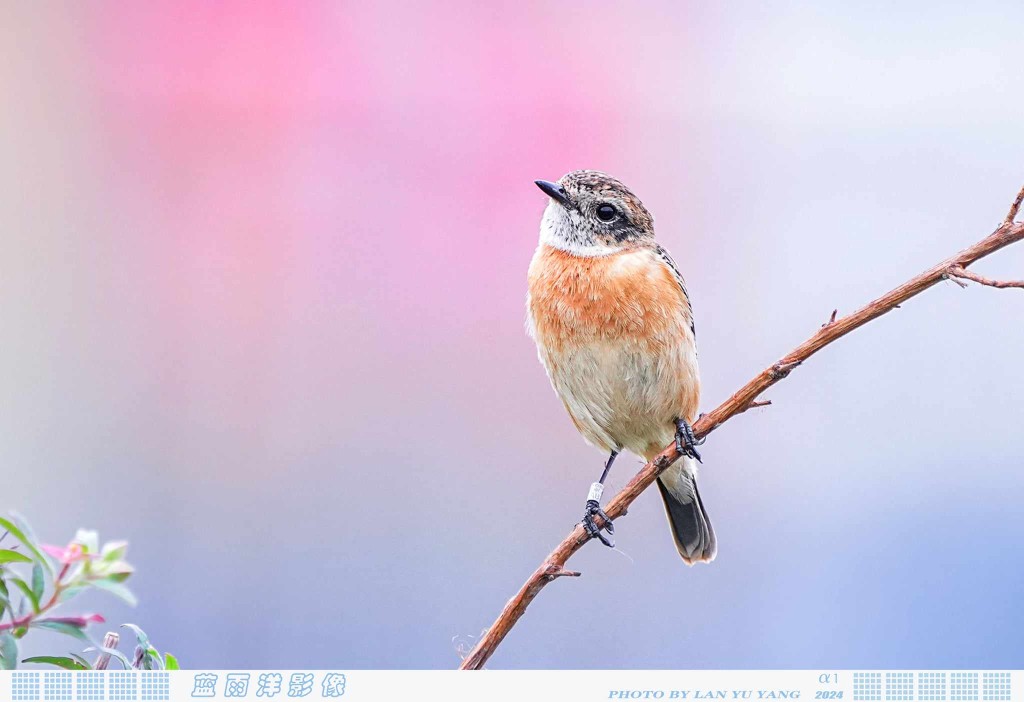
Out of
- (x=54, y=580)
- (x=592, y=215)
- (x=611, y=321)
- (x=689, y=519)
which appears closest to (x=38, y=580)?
(x=54, y=580)

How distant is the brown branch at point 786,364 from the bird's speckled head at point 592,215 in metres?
0.53

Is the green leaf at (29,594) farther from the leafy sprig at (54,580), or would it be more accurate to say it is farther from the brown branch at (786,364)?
the brown branch at (786,364)

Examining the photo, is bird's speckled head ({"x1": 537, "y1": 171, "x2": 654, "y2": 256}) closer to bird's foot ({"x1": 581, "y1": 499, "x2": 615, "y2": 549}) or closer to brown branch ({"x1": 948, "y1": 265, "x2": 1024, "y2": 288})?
bird's foot ({"x1": 581, "y1": 499, "x2": 615, "y2": 549})

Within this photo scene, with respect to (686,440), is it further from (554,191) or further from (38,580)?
(38,580)

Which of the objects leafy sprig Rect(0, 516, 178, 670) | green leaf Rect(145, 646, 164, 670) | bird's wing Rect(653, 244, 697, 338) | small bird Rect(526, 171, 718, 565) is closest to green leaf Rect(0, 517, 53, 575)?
leafy sprig Rect(0, 516, 178, 670)

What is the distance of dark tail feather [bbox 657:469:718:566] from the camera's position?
2078 millimetres

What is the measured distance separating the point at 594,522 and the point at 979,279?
0.84 m

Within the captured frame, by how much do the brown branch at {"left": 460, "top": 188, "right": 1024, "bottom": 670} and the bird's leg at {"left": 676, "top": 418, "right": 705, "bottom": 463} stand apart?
0.22 m

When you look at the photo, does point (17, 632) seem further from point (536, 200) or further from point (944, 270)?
point (536, 200)

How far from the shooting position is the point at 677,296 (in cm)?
191

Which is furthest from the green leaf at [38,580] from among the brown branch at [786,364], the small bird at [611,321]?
the small bird at [611,321]

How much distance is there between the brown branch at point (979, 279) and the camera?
1.17 metres

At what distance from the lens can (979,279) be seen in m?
1.20
